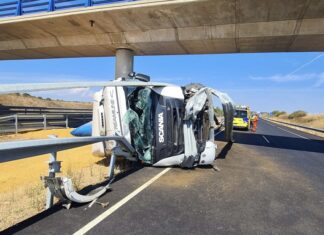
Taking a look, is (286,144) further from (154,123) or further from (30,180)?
(30,180)

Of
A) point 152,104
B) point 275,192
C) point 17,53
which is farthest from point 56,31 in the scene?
point 275,192

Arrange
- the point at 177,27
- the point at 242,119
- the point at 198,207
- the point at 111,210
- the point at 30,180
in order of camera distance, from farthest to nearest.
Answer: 1. the point at 242,119
2. the point at 177,27
3. the point at 30,180
4. the point at 198,207
5. the point at 111,210

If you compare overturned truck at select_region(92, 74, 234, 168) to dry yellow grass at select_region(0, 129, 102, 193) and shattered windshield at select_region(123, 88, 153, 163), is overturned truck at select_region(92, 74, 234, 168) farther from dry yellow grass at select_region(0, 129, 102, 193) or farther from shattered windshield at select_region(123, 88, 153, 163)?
dry yellow grass at select_region(0, 129, 102, 193)

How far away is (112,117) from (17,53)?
20.0 metres

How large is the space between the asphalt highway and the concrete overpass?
865 cm

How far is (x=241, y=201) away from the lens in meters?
6.00

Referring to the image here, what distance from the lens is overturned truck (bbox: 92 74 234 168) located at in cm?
854

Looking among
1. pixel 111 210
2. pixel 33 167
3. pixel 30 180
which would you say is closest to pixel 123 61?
pixel 33 167

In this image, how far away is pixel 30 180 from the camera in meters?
8.93

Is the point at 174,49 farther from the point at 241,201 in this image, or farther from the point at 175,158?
the point at 241,201

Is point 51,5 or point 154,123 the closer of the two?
point 154,123

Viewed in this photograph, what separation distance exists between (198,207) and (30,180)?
552cm

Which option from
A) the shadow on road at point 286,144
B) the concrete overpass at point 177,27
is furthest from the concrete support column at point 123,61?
the shadow on road at point 286,144

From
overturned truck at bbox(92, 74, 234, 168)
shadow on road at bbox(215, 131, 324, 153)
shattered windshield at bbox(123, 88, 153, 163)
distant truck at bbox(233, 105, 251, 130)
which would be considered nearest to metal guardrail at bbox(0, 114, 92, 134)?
shadow on road at bbox(215, 131, 324, 153)
